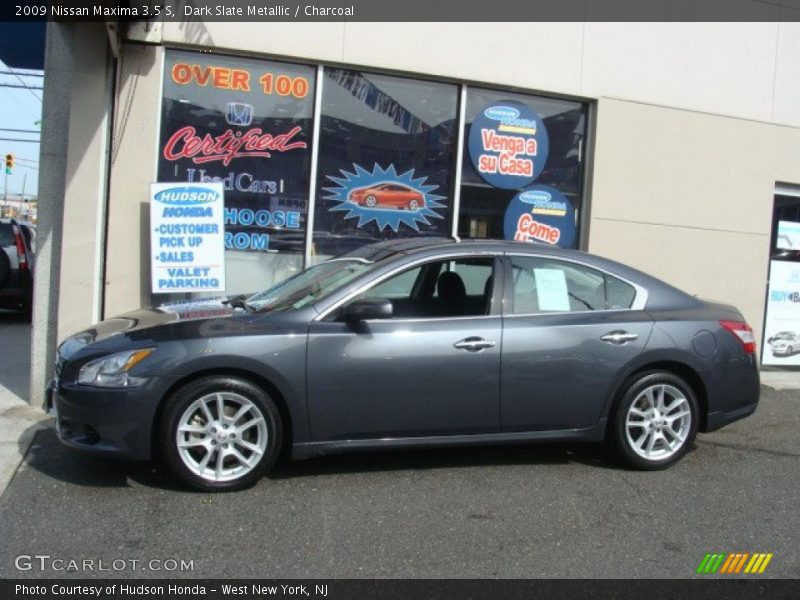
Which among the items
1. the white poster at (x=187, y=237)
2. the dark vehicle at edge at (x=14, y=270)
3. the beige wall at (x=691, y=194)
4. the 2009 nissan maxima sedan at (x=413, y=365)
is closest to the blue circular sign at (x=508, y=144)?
the beige wall at (x=691, y=194)

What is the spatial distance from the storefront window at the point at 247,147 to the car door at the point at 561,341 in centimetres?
340

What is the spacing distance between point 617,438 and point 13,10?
703 centimetres

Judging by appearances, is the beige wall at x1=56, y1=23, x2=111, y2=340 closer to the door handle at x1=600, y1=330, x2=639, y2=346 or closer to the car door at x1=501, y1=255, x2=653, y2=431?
the car door at x1=501, y1=255, x2=653, y2=431

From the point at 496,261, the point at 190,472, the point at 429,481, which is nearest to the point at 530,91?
the point at 496,261

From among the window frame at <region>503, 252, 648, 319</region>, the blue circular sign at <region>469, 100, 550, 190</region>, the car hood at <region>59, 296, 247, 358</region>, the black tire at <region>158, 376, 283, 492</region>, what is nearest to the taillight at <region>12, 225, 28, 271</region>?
the blue circular sign at <region>469, 100, 550, 190</region>

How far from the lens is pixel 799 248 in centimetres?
1005

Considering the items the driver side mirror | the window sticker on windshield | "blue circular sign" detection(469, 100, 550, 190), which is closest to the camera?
the driver side mirror

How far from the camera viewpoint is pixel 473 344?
194 inches

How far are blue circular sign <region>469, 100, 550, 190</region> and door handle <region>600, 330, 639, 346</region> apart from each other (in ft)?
12.8

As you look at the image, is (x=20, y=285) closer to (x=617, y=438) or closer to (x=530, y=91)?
(x=530, y=91)

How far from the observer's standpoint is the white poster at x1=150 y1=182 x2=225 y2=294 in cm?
714

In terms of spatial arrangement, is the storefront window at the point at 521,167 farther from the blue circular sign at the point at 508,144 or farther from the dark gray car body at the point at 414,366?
the dark gray car body at the point at 414,366

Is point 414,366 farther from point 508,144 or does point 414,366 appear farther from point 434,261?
point 508,144

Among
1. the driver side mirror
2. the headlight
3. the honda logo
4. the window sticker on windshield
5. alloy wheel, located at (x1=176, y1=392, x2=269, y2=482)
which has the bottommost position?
alloy wheel, located at (x1=176, y1=392, x2=269, y2=482)
